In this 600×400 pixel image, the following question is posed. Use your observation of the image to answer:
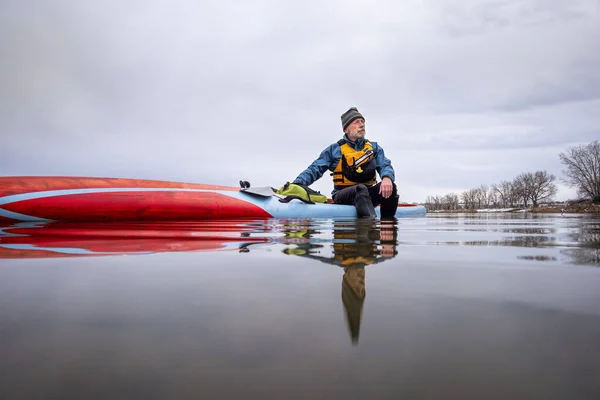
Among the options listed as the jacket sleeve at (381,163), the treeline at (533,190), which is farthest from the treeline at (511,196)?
the jacket sleeve at (381,163)

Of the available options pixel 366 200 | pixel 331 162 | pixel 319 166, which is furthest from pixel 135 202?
pixel 331 162

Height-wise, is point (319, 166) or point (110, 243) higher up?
point (319, 166)

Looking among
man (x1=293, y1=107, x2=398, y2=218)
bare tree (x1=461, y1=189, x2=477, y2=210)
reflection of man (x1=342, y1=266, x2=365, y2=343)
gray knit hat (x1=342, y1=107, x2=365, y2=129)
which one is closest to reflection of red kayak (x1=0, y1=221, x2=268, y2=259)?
reflection of man (x1=342, y1=266, x2=365, y2=343)

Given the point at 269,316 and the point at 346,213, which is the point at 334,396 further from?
the point at 346,213

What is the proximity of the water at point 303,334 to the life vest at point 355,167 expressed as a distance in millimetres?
5866

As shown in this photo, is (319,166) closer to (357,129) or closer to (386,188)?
(357,129)

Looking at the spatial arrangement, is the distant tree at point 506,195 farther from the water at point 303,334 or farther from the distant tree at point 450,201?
the water at point 303,334

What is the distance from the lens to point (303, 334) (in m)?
0.50

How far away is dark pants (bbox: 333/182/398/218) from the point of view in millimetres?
5735

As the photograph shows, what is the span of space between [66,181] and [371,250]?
5.49m

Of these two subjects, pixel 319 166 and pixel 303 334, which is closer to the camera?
pixel 303 334

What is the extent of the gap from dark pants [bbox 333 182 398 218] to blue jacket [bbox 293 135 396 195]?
18.4 inches

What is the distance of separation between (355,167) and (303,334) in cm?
637

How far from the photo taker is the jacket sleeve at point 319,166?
23.1 ft
